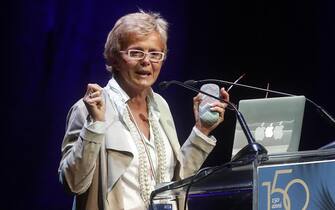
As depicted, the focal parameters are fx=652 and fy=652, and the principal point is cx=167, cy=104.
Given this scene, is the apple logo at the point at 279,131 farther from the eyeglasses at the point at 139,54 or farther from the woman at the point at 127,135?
the eyeglasses at the point at 139,54

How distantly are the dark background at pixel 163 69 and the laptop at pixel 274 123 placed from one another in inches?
53.0

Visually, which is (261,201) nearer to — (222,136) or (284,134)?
(284,134)

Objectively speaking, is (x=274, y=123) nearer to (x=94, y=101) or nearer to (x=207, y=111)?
(x=207, y=111)

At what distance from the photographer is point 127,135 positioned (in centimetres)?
189

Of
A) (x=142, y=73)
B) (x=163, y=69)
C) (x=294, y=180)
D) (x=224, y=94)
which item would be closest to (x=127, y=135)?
(x=142, y=73)

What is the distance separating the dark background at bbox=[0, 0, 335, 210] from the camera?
110 inches

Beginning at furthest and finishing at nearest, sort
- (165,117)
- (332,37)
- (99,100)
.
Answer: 1. (332,37)
2. (165,117)
3. (99,100)

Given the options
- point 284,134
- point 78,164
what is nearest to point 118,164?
point 78,164

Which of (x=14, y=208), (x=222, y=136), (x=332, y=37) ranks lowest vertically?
(x=14, y=208)

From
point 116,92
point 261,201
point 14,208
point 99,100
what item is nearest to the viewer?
point 261,201

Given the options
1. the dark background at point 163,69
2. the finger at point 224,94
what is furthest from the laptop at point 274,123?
the dark background at point 163,69

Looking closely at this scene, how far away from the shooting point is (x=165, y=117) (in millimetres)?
2088

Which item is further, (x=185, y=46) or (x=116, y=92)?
(x=185, y=46)

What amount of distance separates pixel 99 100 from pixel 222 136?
172 centimetres
